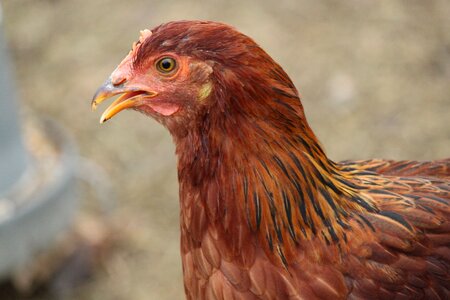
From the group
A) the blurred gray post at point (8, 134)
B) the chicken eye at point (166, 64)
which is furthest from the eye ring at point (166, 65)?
the blurred gray post at point (8, 134)

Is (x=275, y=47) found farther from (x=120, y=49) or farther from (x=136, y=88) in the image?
(x=136, y=88)

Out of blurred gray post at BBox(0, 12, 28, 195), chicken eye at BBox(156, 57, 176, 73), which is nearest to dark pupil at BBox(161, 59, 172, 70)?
chicken eye at BBox(156, 57, 176, 73)

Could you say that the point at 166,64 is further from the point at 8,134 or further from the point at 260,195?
the point at 8,134

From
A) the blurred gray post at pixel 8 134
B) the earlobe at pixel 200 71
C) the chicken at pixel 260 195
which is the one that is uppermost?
the blurred gray post at pixel 8 134

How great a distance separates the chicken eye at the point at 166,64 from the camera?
74.2 inches

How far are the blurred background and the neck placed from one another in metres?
2.15

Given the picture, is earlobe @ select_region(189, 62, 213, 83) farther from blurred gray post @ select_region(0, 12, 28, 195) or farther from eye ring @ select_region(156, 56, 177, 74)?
blurred gray post @ select_region(0, 12, 28, 195)

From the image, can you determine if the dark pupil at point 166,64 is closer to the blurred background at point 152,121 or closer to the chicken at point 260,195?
the chicken at point 260,195

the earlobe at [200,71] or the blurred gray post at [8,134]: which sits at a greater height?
the blurred gray post at [8,134]

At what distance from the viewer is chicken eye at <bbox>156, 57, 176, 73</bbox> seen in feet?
6.19

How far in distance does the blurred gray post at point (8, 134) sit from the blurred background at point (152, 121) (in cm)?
31

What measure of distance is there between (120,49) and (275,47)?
1.20m

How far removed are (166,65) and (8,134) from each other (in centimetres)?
206

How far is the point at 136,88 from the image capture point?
76.2 inches
